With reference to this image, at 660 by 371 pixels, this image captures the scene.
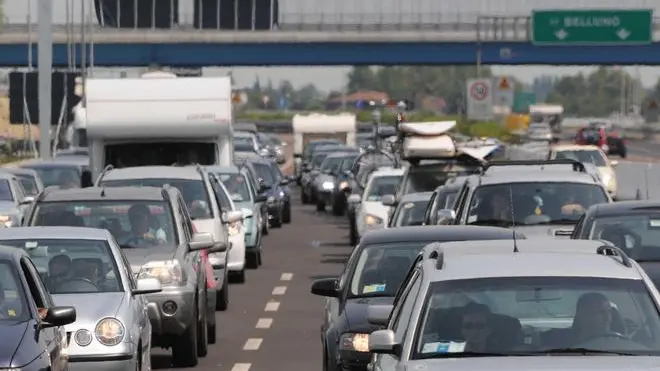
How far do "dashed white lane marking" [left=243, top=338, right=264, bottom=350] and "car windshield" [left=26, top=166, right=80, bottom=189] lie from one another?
2066 centimetres

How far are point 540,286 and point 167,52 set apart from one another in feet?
299

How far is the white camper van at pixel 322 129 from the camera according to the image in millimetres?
73062

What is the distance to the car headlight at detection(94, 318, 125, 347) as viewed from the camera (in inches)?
558

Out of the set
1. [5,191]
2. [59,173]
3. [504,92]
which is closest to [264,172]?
[59,173]

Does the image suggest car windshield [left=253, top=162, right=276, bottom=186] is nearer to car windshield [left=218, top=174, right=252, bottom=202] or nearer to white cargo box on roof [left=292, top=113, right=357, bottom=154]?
car windshield [left=218, top=174, right=252, bottom=202]

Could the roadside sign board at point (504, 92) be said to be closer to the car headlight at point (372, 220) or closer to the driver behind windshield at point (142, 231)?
the car headlight at point (372, 220)

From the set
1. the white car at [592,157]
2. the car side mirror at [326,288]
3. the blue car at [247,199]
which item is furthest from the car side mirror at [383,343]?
the white car at [592,157]

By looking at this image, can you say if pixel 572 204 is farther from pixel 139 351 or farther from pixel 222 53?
pixel 222 53

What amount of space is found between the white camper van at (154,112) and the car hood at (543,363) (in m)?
22.6

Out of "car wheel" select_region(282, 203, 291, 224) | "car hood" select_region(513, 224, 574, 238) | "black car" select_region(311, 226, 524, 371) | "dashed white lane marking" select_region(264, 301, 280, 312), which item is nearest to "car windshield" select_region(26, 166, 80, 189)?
"car wheel" select_region(282, 203, 291, 224)

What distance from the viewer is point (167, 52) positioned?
327 feet

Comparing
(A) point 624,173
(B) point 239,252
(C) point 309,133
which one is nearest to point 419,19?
(C) point 309,133

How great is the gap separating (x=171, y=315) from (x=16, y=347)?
6730 millimetres

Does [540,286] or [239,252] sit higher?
[540,286]
